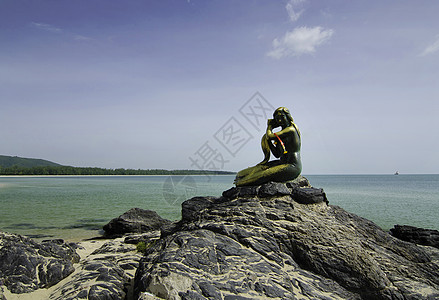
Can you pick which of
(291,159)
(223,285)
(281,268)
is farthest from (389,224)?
(223,285)

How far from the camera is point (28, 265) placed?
17.0 feet

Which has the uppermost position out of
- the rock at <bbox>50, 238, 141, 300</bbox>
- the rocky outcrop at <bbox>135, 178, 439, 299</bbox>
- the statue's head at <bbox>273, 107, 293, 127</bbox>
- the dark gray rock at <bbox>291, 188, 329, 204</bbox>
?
the statue's head at <bbox>273, 107, 293, 127</bbox>

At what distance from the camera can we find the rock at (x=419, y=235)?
9.47 metres

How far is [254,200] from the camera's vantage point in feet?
22.2

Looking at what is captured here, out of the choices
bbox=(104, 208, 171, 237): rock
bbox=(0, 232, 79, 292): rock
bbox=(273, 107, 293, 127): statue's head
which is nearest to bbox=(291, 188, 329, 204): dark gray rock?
bbox=(273, 107, 293, 127): statue's head

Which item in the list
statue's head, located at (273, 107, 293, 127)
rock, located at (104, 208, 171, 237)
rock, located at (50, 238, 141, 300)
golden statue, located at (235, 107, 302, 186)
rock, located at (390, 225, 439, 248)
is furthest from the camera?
rock, located at (104, 208, 171, 237)

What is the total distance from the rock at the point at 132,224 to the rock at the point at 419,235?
29.3 ft

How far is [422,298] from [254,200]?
3427 mm

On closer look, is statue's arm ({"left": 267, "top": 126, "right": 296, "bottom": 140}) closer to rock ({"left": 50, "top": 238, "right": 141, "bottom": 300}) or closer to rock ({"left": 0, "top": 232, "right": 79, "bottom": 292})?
rock ({"left": 50, "top": 238, "right": 141, "bottom": 300})

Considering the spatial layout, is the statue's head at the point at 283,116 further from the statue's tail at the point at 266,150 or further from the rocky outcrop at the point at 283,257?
the rocky outcrop at the point at 283,257

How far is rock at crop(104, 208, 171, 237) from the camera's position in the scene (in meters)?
11.1

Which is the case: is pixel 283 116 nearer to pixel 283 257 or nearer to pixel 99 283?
pixel 283 257

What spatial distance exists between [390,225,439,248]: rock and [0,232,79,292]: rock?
10233mm

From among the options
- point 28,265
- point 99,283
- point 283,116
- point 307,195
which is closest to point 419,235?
point 307,195
